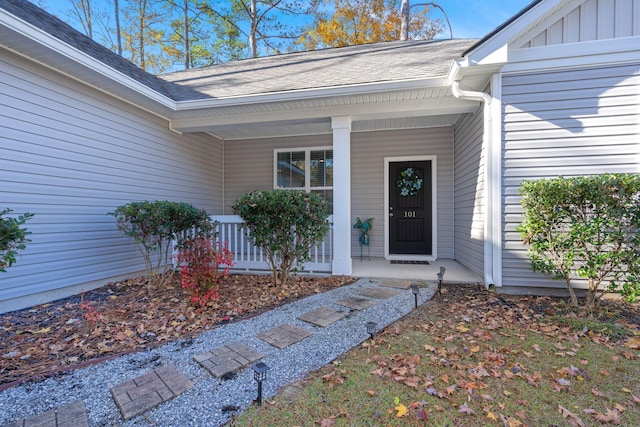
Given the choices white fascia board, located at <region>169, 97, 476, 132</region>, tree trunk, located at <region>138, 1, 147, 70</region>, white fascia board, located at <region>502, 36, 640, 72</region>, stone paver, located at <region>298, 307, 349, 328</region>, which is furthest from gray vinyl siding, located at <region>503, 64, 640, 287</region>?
tree trunk, located at <region>138, 1, 147, 70</region>

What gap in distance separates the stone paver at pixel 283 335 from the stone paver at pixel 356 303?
76 centimetres

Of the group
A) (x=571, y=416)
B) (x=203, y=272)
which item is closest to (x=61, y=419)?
(x=203, y=272)

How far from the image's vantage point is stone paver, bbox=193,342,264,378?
6.58ft

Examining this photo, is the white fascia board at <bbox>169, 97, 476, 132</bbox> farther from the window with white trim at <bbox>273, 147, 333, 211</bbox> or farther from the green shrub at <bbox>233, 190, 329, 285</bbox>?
the window with white trim at <bbox>273, 147, 333, 211</bbox>

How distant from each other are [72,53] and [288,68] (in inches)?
139

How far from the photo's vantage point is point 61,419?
5.04 feet

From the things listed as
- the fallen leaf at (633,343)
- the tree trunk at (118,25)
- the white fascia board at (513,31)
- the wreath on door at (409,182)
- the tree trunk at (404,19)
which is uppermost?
the tree trunk at (118,25)

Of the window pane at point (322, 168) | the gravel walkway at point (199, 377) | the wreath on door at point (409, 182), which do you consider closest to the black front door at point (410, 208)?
the wreath on door at point (409, 182)

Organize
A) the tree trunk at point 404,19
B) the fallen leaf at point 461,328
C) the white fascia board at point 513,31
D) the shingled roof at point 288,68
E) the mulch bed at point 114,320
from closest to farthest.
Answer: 1. the mulch bed at point 114,320
2. the fallen leaf at point 461,328
3. the white fascia board at point 513,31
4. the shingled roof at point 288,68
5. the tree trunk at point 404,19

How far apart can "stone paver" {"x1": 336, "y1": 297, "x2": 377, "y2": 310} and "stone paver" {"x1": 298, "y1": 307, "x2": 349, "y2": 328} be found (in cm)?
19

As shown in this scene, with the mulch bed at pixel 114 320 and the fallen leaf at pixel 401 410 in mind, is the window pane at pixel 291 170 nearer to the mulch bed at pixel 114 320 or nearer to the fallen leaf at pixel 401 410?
the mulch bed at pixel 114 320

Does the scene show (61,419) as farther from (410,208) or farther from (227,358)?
(410,208)

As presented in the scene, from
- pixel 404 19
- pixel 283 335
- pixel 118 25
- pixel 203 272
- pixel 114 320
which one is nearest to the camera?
pixel 283 335

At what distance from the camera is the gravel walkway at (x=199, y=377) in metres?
1.59
